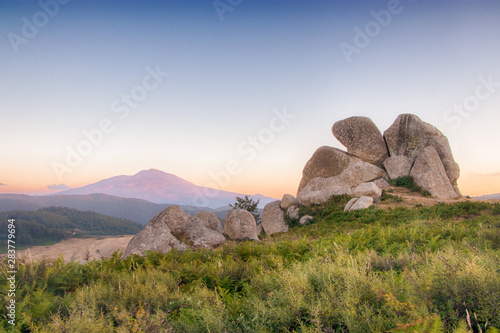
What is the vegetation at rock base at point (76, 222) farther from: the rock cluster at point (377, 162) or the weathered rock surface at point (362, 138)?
the weathered rock surface at point (362, 138)

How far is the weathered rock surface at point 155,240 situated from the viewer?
13.2 m

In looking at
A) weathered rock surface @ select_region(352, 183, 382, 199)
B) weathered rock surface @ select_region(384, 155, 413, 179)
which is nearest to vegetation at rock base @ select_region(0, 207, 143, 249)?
weathered rock surface @ select_region(352, 183, 382, 199)

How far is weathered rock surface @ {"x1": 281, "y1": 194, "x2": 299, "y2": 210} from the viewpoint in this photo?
3027 centimetres

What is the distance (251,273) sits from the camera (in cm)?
579

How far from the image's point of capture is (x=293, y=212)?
93.6 ft

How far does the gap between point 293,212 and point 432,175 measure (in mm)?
A: 15235

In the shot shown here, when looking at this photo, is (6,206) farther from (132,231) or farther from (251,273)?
(251,273)

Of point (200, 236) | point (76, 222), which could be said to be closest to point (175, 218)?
point (200, 236)

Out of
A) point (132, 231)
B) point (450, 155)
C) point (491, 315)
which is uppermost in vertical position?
point (450, 155)

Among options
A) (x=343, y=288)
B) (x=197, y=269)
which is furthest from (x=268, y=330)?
(x=197, y=269)

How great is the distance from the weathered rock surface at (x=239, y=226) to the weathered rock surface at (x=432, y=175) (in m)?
19.3

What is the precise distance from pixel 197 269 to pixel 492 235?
8.14m

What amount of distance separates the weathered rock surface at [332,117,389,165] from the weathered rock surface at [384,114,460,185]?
1.16 metres

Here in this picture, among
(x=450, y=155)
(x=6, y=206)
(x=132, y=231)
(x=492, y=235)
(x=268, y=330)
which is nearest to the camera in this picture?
(x=268, y=330)
